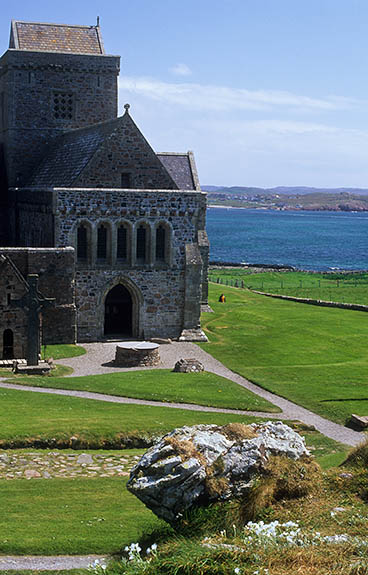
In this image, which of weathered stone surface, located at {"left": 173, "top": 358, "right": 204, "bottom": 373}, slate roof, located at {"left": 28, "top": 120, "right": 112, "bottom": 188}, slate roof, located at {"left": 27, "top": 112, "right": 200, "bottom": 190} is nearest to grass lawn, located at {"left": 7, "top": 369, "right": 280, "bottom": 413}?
weathered stone surface, located at {"left": 173, "top": 358, "right": 204, "bottom": 373}

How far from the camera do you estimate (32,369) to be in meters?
29.5

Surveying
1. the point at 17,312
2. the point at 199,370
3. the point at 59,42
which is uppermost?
the point at 59,42

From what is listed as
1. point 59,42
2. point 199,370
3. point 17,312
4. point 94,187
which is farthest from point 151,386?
point 59,42

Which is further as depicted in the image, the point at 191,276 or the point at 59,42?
the point at 59,42

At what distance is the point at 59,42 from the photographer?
46.7m

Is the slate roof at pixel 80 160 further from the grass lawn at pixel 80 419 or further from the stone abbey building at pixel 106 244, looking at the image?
the grass lawn at pixel 80 419

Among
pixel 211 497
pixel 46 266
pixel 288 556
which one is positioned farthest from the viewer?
pixel 46 266

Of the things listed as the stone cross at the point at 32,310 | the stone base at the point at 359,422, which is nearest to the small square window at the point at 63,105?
the stone cross at the point at 32,310

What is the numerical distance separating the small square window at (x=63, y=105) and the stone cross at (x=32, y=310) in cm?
1901

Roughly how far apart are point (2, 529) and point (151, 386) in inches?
574

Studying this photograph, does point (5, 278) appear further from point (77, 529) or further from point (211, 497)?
point (211, 497)

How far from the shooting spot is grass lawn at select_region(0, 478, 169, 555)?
480 inches

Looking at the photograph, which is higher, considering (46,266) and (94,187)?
(94,187)

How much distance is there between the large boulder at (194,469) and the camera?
11.0m
